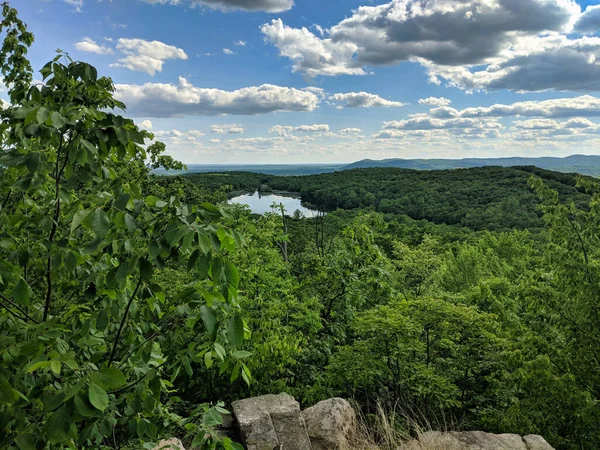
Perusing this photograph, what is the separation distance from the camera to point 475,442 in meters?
6.17

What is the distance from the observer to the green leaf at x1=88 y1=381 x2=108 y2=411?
1357mm

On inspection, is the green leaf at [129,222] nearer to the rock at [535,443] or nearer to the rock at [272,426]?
the rock at [272,426]

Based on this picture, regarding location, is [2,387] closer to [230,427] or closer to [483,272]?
[230,427]

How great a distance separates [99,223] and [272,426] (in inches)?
233

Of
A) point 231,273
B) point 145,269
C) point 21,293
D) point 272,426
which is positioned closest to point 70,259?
point 21,293

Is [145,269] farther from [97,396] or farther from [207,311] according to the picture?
[97,396]

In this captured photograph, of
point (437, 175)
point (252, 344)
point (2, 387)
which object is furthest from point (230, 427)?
point (437, 175)

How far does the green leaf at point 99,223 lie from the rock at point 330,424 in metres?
5.76

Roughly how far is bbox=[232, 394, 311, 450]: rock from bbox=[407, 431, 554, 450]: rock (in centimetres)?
204

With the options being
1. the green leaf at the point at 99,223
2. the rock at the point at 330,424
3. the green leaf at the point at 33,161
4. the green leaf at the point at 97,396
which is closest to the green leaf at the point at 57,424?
the green leaf at the point at 97,396

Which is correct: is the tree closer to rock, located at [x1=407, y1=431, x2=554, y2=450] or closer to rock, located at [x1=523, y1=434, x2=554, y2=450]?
rock, located at [x1=407, y1=431, x2=554, y2=450]

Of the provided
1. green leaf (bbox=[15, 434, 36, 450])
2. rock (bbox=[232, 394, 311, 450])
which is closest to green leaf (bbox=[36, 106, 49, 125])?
green leaf (bbox=[15, 434, 36, 450])

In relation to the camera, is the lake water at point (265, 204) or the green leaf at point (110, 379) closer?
the green leaf at point (110, 379)

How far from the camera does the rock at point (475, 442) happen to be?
5391mm
